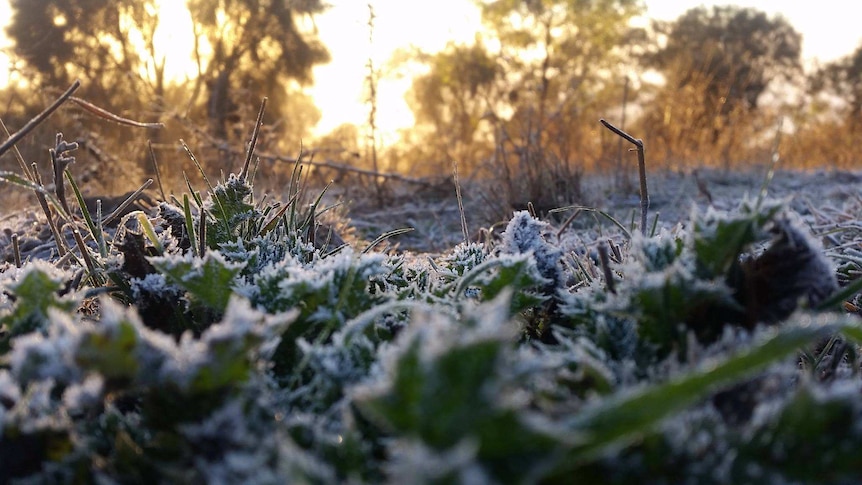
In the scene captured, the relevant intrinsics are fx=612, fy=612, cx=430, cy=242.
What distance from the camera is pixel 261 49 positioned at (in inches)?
775

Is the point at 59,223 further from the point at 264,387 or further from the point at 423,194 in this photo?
the point at 423,194

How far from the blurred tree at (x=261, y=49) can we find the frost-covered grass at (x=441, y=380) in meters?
18.6

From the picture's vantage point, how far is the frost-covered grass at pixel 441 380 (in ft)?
1.51

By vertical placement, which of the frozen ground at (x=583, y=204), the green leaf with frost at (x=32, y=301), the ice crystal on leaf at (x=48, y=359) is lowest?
the ice crystal on leaf at (x=48, y=359)

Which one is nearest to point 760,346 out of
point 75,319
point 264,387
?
point 264,387

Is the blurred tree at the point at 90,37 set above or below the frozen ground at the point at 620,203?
above

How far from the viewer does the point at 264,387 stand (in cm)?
69

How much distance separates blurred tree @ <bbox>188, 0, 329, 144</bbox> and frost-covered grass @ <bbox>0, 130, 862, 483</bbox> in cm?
1864

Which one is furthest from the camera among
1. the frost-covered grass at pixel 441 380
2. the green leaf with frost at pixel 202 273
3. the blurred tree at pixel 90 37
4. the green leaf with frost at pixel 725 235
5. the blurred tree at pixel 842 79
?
the blurred tree at pixel 842 79

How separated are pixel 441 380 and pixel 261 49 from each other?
21.0 m

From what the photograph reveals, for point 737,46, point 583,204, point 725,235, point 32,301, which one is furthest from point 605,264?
point 737,46

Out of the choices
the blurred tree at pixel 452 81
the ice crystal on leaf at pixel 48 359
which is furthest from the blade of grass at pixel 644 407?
the blurred tree at pixel 452 81

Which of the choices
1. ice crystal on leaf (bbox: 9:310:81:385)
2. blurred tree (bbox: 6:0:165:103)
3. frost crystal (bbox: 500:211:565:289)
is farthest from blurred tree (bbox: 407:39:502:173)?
ice crystal on leaf (bbox: 9:310:81:385)

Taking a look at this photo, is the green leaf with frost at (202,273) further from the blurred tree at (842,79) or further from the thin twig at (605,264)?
the blurred tree at (842,79)
